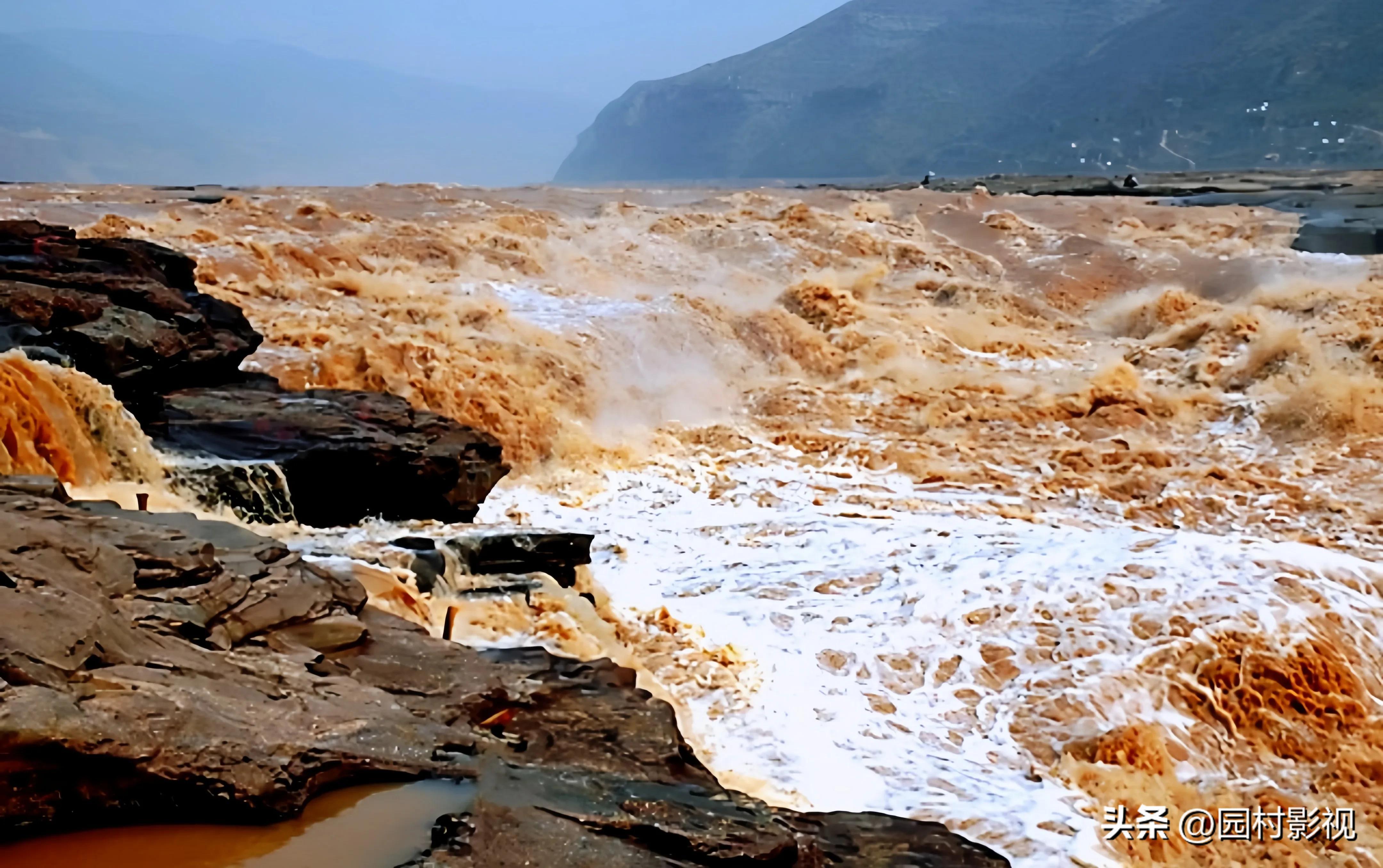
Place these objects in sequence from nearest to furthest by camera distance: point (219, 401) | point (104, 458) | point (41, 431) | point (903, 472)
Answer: point (41, 431) → point (104, 458) → point (219, 401) → point (903, 472)

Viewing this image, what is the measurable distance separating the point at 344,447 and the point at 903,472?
5.27 meters

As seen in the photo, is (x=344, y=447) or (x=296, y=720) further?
(x=344, y=447)

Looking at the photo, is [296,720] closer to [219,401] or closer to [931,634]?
[931,634]

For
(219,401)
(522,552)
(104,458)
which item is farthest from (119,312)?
(522,552)

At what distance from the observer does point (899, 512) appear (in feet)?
28.5

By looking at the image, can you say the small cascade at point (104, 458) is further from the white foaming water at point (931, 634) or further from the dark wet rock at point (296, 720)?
the white foaming water at point (931, 634)

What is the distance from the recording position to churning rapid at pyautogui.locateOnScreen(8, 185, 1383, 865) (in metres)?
5.08

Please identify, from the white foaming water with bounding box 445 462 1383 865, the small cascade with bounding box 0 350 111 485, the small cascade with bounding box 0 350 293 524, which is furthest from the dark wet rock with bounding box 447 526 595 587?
the small cascade with bounding box 0 350 111 485

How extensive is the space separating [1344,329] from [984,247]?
28.0 feet

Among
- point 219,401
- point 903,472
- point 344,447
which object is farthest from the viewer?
point 903,472

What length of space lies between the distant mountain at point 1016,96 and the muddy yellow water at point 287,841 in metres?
78.3

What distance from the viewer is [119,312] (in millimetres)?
7266

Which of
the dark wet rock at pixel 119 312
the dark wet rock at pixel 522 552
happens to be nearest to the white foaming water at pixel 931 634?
the dark wet rock at pixel 522 552

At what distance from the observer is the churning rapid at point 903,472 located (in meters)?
5.08
